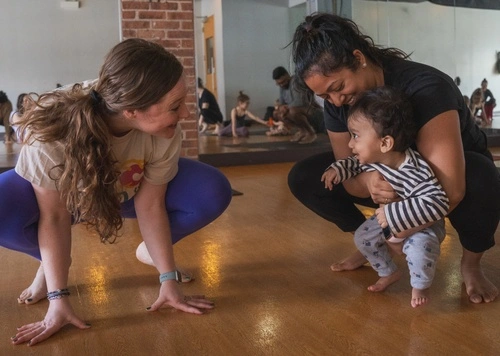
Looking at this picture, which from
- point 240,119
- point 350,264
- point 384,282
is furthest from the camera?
point 240,119

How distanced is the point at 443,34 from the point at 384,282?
21.5 ft

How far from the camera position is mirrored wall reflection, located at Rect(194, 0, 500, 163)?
7250 mm

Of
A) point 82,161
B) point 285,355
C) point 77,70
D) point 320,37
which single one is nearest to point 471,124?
point 320,37

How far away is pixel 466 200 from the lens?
5.95 feet

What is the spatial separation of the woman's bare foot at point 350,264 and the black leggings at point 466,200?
12 centimetres

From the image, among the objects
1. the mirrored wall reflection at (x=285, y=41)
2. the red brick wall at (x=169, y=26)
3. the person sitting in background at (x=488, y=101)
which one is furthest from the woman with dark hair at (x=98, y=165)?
the person sitting in background at (x=488, y=101)

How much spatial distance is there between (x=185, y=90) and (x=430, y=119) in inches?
27.1

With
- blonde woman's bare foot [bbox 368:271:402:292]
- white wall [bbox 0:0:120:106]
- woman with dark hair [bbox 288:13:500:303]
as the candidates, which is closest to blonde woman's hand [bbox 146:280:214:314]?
blonde woman's bare foot [bbox 368:271:402:292]

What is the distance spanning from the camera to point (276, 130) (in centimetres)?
822

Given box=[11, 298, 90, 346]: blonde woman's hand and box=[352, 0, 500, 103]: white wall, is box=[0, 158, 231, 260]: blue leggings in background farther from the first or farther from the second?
box=[352, 0, 500, 103]: white wall

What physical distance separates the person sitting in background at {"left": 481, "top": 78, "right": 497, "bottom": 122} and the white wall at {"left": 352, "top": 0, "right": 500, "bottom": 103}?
0.27ft

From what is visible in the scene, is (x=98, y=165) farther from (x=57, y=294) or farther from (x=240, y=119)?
(x=240, y=119)

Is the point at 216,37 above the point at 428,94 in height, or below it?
above

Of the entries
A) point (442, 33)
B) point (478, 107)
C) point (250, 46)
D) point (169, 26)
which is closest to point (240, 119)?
point (250, 46)
